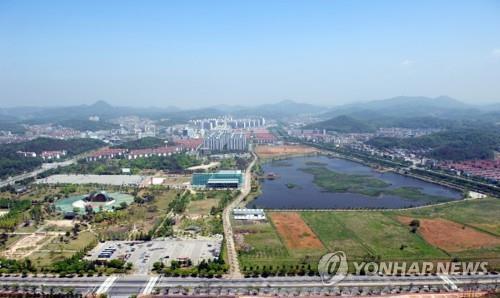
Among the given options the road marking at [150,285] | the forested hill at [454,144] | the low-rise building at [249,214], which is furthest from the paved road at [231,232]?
the forested hill at [454,144]

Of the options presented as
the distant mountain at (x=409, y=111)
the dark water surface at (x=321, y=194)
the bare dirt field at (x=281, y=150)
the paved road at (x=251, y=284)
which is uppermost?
the distant mountain at (x=409, y=111)

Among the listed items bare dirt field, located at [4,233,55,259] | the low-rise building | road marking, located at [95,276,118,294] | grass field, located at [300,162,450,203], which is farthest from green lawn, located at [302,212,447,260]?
bare dirt field, located at [4,233,55,259]

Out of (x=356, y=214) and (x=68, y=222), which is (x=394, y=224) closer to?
(x=356, y=214)

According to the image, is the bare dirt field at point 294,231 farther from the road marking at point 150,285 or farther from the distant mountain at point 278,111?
the distant mountain at point 278,111

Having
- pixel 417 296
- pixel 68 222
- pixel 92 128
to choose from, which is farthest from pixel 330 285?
pixel 92 128

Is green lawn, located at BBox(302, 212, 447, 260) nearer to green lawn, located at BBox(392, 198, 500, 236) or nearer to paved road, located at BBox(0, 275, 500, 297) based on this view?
paved road, located at BBox(0, 275, 500, 297)

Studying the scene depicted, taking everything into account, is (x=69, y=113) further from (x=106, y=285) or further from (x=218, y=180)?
(x=106, y=285)
